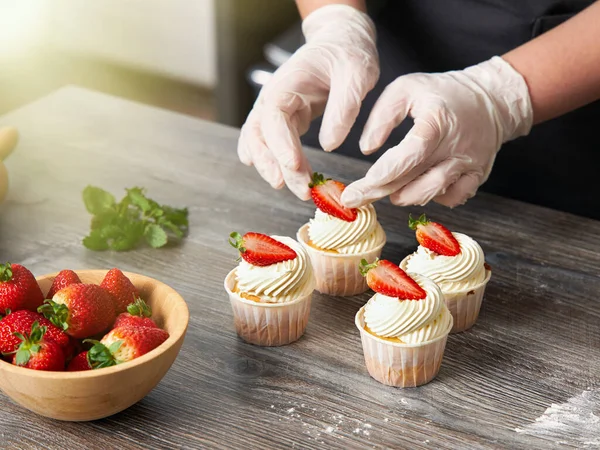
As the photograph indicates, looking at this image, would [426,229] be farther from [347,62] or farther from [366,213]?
[347,62]

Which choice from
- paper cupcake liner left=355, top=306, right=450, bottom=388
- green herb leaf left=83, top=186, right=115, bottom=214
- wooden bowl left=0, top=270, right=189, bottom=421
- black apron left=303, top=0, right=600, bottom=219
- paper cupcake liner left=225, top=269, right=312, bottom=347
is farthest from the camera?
black apron left=303, top=0, right=600, bottom=219

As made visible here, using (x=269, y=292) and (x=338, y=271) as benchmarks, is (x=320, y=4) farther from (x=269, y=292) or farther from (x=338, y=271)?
(x=269, y=292)

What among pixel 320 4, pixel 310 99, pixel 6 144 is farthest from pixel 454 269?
pixel 6 144

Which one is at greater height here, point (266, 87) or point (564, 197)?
point (266, 87)

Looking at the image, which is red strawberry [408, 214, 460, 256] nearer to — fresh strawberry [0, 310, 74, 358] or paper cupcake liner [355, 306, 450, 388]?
paper cupcake liner [355, 306, 450, 388]

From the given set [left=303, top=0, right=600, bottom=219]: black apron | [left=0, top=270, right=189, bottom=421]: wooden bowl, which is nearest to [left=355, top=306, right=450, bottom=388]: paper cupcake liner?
[left=0, top=270, right=189, bottom=421]: wooden bowl

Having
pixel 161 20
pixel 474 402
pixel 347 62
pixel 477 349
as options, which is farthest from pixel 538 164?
pixel 161 20

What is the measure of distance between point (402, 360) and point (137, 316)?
48cm

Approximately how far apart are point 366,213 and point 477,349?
1.28ft

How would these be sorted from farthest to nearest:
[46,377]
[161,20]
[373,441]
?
[161,20], [373,441], [46,377]

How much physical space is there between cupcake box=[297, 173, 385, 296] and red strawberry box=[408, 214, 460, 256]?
143 mm

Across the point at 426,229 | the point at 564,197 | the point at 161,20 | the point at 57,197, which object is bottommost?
the point at 161,20

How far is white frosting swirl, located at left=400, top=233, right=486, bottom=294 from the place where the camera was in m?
1.65

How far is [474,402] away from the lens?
4.78 feet
